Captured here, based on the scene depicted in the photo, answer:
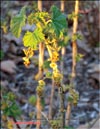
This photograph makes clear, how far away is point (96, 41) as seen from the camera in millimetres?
5820

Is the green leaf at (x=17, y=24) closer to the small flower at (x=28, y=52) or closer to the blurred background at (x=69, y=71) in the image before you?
the small flower at (x=28, y=52)

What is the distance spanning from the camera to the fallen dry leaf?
5.25 meters

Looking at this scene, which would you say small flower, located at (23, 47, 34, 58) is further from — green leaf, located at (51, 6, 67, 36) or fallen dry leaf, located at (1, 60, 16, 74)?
fallen dry leaf, located at (1, 60, 16, 74)

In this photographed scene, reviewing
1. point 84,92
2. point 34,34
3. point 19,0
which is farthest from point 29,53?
point 19,0

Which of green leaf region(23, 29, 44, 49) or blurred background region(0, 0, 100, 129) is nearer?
green leaf region(23, 29, 44, 49)

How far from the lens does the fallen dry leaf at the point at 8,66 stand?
5254 millimetres

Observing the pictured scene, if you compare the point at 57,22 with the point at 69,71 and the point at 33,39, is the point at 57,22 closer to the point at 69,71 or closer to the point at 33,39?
the point at 33,39

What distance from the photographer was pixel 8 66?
5289 mm

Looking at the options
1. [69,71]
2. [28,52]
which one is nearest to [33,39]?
[28,52]

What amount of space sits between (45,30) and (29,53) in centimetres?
13

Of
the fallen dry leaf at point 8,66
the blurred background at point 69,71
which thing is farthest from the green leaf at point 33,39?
the fallen dry leaf at point 8,66

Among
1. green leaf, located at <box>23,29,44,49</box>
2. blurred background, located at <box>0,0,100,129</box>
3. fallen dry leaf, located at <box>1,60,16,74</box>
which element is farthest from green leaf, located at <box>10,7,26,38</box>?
fallen dry leaf, located at <box>1,60,16,74</box>

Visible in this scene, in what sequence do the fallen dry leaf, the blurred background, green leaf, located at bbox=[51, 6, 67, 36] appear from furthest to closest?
the fallen dry leaf
the blurred background
green leaf, located at bbox=[51, 6, 67, 36]

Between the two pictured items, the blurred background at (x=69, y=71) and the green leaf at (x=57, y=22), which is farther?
the blurred background at (x=69, y=71)
